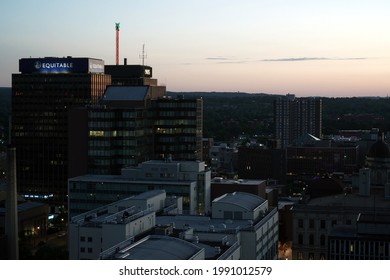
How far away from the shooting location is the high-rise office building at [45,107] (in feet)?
191

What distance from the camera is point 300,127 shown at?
393 feet

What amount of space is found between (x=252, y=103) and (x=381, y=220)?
159 metres

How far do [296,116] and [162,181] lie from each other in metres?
87.6

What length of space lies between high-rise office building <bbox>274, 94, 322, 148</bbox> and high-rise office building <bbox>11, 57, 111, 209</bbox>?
64149 mm

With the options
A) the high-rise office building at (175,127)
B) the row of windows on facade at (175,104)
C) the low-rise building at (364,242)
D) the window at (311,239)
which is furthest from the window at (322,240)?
the row of windows on facade at (175,104)

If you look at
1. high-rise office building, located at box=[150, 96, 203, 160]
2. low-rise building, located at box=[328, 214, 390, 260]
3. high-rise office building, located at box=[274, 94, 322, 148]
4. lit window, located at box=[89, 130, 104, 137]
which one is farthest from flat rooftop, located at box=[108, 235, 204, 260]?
high-rise office building, located at box=[274, 94, 322, 148]

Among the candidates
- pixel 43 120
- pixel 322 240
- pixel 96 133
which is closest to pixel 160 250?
pixel 322 240

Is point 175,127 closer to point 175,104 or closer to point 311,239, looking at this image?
point 175,104

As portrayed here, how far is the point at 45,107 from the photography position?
194 feet

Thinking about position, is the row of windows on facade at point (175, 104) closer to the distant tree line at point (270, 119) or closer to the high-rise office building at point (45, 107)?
the high-rise office building at point (45, 107)

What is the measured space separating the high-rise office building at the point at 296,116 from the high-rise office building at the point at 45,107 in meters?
64.1

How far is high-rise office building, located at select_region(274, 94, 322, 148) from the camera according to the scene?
390ft

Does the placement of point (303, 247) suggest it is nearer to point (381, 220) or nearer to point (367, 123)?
point (381, 220)
